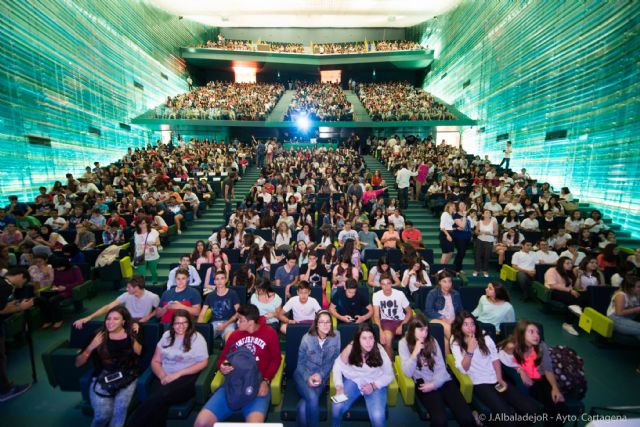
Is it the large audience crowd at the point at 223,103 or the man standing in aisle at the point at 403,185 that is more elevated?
the large audience crowd at the point at 223,103

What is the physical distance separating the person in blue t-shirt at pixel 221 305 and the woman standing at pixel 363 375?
5.51 feet

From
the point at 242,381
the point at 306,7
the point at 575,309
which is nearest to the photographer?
the point at 242,381

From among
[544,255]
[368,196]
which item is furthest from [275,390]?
[368,196]

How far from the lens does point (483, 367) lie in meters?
3.23

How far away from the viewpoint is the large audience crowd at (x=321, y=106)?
18.5 metres

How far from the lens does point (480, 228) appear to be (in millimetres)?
6637

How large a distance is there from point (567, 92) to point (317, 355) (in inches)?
419

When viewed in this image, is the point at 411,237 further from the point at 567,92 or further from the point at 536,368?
the point at 567,92

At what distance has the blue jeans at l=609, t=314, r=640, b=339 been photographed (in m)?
4.19

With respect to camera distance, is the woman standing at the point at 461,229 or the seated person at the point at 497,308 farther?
the woman standing at the point at 461,229

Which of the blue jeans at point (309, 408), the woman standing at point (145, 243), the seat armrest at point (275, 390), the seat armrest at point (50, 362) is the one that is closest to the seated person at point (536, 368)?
the blue jeans at point (309, 408)

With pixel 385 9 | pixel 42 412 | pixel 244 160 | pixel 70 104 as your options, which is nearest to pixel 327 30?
pixel 385 9

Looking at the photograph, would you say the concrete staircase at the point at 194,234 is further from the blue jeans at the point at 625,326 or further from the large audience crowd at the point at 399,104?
the large audience crowd at the point at 399,104

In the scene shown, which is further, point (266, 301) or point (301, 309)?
point (266, 301)
